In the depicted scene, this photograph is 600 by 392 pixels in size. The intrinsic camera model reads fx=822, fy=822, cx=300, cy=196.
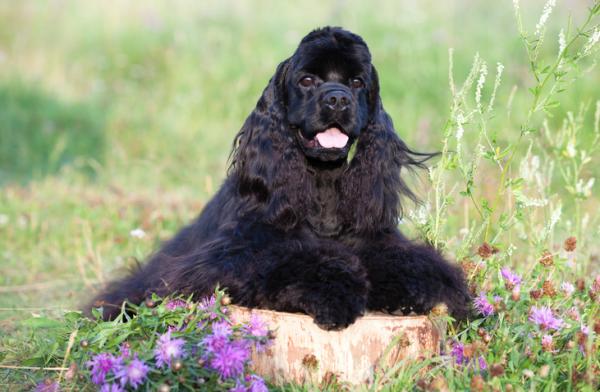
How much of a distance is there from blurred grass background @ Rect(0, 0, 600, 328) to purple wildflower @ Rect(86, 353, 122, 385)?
2.83 meters

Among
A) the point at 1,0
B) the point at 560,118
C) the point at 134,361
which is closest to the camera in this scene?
the point at 134,361

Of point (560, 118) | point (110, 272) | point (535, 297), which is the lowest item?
point (110, 272)

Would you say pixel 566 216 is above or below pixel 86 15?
below

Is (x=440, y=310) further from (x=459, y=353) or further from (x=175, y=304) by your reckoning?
(x=175, y=304)

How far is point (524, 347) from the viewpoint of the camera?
2863mm

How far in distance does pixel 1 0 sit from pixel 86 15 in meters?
1.11

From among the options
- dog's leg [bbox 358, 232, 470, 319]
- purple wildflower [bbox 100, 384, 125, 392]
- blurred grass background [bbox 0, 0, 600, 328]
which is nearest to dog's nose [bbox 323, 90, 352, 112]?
dog's leg [bbox 358, 232, 470, 319]

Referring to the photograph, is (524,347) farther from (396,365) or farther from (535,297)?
(396,365)

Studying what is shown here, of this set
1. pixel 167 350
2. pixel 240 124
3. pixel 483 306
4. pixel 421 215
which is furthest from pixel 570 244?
pixel 240 124

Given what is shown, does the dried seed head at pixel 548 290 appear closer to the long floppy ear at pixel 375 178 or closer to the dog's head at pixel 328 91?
the long floppy ear at pixel 375 178

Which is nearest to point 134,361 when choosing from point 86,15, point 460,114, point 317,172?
point 317,172

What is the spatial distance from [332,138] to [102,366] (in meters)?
1.33

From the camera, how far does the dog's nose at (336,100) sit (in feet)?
10.6

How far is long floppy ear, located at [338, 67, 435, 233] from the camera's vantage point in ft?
11.3
